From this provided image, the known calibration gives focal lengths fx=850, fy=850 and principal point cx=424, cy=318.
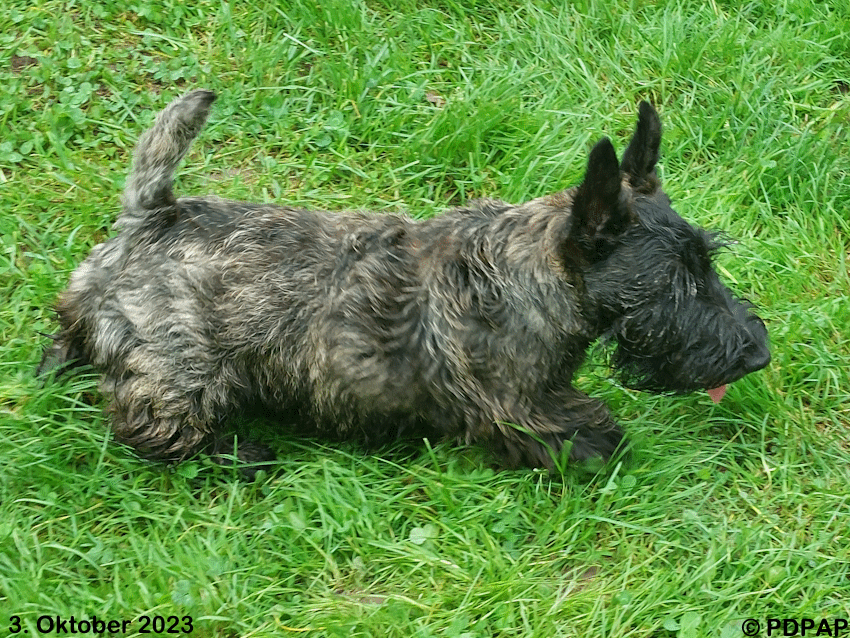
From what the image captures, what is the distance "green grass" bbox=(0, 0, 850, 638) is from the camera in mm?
2848

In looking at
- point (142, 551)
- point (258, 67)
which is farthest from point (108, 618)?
point (258, 67)

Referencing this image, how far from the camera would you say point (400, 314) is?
9.79ft

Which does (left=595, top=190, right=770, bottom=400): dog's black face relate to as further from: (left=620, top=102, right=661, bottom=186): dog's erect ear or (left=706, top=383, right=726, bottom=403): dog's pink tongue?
(left=706, top=383, right=726, bottom=403): dog's pink tongue

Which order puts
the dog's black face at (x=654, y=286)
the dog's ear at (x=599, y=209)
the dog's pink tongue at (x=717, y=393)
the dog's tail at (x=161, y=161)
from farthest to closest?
the dog's pink tongue at (x=717, y=393)
the dog's tail at (x=161, y=161)
the dog's black face at (x=654, y=286)
the dog's ear at (x=599, y=209)

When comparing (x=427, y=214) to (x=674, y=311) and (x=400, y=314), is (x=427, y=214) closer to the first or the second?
(x=400, y=314)

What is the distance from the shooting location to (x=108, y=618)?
108 inches

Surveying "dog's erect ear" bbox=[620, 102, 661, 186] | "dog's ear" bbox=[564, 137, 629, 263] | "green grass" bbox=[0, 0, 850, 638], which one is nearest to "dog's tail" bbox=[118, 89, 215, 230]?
"green grass" bbox=[0, 0, 850, 638]

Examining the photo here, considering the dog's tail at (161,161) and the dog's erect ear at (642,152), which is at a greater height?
the dog's erect ear at (642,152)

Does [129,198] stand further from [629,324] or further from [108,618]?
[629,324]

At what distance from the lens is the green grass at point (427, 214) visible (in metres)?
2.85

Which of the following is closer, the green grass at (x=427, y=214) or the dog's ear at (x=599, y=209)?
the dog's ear at (x=599, y=209)

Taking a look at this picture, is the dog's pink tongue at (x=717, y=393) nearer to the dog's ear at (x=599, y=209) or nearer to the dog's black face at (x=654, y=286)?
the dog's black face at (x=654, y=286)

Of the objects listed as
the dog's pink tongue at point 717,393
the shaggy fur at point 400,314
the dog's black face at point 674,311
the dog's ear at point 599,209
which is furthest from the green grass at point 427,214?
the dog's ear at point 599,209

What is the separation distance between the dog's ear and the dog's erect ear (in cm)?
29
